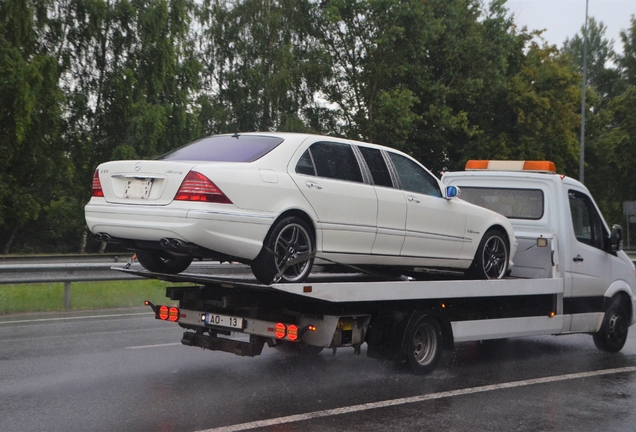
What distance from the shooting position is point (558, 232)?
375 inches

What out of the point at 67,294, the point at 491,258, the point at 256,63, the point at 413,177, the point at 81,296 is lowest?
the point at 81,296

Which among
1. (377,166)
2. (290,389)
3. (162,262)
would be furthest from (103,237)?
(377,166)

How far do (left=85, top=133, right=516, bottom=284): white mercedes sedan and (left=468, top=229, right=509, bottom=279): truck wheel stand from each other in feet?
1.55

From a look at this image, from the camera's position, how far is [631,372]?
8.78 metres

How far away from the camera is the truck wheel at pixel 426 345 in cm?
772

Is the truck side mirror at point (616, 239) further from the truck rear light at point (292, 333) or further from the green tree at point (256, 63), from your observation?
the green tree at point (256, 63)

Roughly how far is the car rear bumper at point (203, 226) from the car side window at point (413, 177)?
203 centimetres

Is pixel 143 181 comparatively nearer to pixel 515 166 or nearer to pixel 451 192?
pixel 451 192

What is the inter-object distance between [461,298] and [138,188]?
3288 millimetres

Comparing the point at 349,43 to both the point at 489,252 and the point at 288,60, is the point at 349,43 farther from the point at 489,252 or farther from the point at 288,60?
the point at 489,252

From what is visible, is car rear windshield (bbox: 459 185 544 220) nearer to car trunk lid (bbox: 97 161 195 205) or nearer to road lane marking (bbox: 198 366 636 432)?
road lane marking (bbox: 198 366 636 432)

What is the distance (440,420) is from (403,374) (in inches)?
69.8

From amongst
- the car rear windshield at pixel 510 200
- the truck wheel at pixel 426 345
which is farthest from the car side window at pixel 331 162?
the car rear windshield at pixel 510 200

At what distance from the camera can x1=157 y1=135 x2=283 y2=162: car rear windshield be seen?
712 cm
